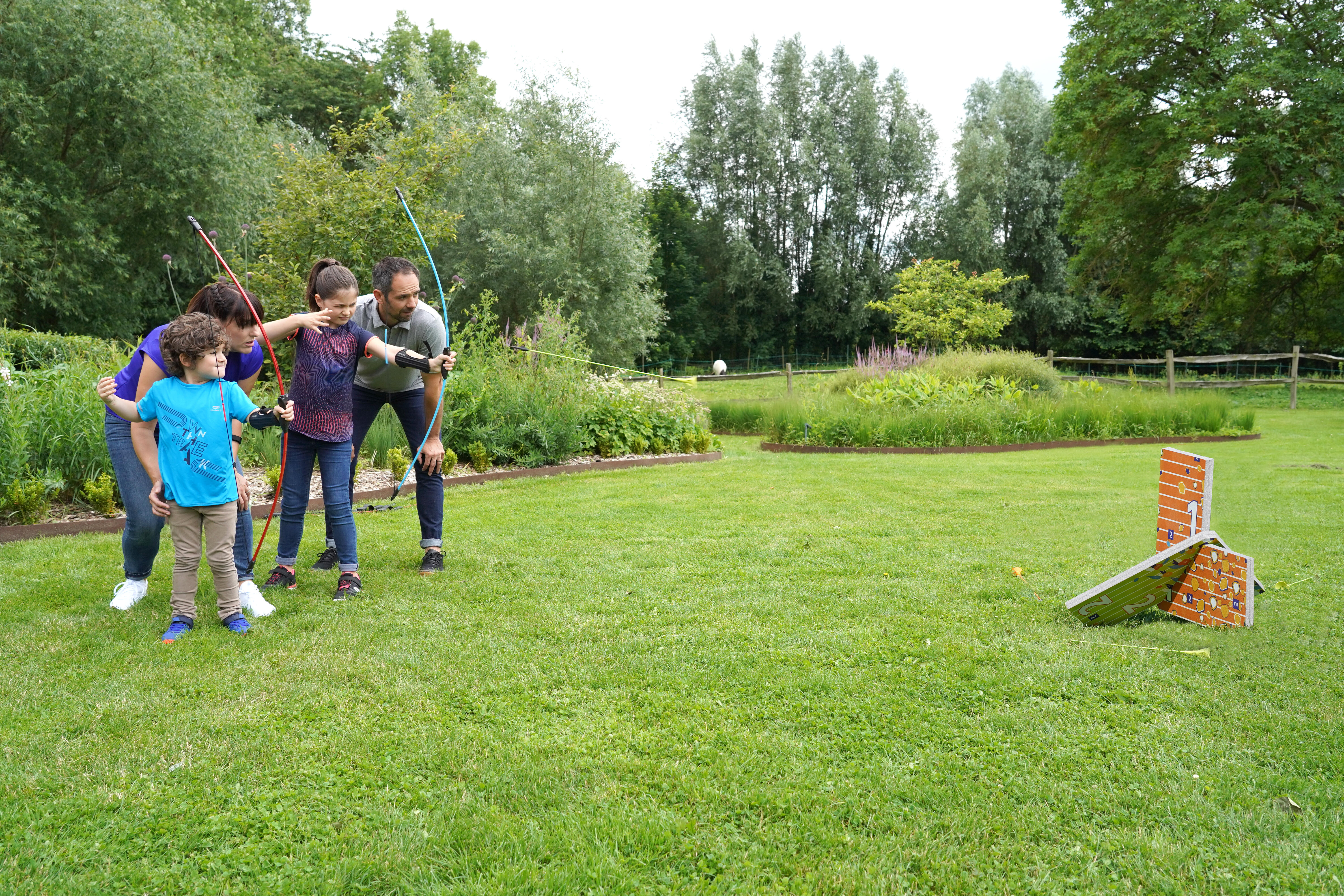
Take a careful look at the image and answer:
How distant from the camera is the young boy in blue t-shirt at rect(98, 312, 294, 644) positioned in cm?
348

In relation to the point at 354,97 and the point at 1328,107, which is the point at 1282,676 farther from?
the point at 354,97

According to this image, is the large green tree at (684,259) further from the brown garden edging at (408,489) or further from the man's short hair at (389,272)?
the man's short hair at (389,272)

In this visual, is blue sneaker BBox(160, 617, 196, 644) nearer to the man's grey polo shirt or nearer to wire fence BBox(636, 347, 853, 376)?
the man's grey polo shirt

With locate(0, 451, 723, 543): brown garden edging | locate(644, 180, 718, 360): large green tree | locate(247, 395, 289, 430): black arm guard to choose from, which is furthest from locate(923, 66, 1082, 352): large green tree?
locate(247, 395, 289, 430): black arm guard

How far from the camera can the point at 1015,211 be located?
36875 millimetres

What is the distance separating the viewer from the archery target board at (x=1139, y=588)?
357cm

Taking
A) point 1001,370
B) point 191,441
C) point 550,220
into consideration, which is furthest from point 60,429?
point 550,220

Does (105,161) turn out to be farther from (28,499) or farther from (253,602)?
(253,602)

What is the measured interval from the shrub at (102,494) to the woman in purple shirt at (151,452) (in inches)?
92.1

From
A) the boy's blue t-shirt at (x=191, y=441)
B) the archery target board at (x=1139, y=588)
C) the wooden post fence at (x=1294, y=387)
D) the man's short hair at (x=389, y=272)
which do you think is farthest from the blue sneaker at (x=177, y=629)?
the wooden post fence at (x=1294, y=387)

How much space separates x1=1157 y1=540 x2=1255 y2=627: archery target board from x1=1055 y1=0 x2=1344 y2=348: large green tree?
20738 millimetres

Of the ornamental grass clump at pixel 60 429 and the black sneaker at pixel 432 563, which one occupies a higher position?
the ornamental grass clump at pixel 60 429

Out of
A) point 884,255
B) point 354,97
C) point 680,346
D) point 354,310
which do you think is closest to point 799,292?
point 884,255

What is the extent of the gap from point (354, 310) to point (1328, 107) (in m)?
24.1
